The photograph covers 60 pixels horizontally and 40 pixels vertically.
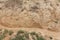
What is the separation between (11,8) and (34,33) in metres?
1.53

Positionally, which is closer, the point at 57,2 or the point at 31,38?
the point at 31,38

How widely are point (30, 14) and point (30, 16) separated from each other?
0.08m

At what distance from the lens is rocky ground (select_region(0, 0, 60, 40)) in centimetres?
1014

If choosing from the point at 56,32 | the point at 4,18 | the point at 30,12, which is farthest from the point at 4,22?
the point at 56,32

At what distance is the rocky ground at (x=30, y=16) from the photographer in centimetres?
1014

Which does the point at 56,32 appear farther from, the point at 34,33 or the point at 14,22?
the point at 14,22

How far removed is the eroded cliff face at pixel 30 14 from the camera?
400 inches

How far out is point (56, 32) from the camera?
1013 centimetres

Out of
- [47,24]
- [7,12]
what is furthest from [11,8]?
[47,24]

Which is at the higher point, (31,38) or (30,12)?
(30,12)

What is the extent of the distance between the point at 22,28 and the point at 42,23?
33.5 inches

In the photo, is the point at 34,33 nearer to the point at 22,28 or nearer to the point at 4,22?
the point at 22,28

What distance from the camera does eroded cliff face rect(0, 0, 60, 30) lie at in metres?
10.2

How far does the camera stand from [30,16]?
1020 centimetres
